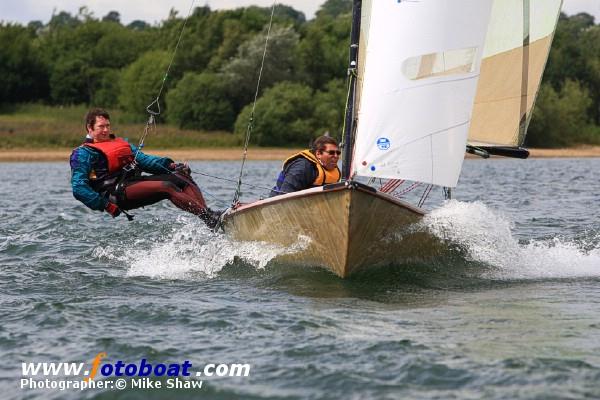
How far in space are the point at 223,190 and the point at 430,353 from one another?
15.6m

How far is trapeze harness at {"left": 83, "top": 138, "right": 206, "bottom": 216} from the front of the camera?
8641 mm

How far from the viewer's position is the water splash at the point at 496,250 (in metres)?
7.96

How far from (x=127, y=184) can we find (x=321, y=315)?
3.03m

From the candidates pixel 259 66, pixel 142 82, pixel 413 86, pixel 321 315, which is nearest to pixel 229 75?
pixel 259 66

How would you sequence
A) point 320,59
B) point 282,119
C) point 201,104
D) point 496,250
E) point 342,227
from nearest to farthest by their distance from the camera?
point 342,227
point 496,250
point 282,119
point 201,104
point 320,59

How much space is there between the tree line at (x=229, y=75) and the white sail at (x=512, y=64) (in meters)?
34.2

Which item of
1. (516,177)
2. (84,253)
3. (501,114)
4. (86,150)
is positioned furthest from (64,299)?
(516,177)

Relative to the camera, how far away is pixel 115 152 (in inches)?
341

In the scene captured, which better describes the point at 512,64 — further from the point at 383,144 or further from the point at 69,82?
the point at 69,82

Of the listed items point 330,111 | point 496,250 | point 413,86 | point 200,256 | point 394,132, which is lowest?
point 200,256

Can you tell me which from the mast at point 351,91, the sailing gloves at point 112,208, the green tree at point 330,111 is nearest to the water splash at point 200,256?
the sailing gloves at point 112,208

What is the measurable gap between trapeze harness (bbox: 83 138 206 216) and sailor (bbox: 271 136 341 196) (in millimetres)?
964

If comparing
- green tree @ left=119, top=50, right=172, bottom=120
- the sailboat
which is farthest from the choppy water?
green tree @ left=119, top=50, right=172, bottom=120

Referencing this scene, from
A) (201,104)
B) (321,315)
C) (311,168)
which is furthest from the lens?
(201,104)
